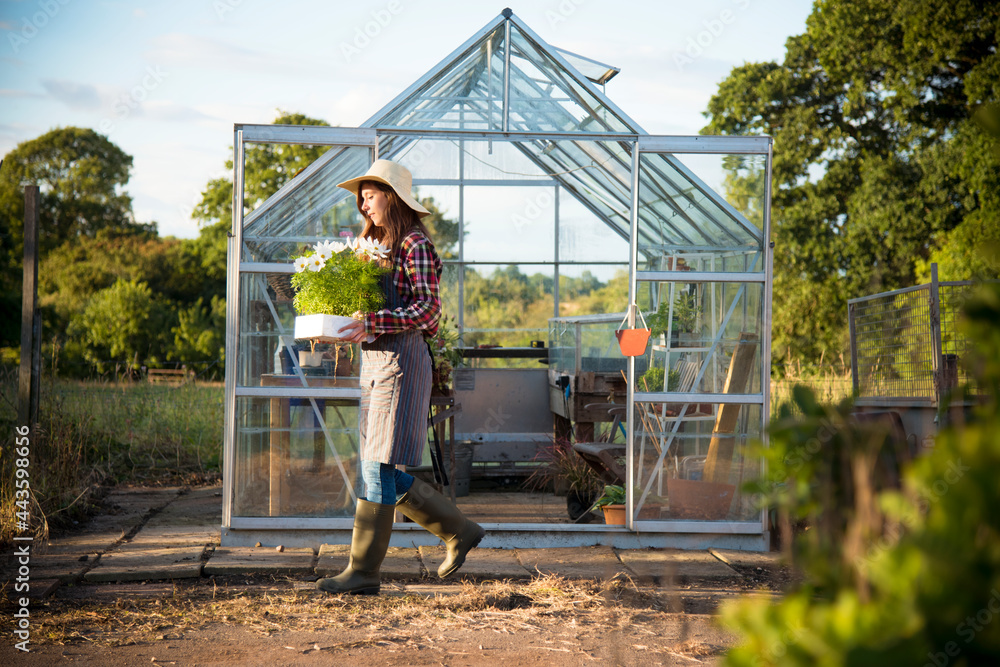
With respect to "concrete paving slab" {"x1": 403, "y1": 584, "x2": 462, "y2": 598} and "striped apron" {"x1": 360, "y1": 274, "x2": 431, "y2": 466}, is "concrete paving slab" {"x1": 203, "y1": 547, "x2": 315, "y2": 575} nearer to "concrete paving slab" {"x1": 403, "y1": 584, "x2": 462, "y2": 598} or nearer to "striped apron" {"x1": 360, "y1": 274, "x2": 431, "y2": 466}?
"concrete paving slab" {"x1": 403, "y1": 584, "x2": 462, "y2": 598}

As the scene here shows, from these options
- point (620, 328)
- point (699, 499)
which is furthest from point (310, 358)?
point (699, 499)

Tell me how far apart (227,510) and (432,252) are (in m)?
2.12

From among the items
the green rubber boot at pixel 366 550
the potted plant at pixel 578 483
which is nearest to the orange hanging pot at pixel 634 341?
the potted plant at pixel 578 483

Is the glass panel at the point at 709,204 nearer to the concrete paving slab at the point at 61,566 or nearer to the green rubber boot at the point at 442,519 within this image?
the green rubber boot at the point at 442,519

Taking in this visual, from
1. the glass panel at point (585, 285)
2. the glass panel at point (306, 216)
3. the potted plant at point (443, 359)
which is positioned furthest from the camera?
the glass panel at point (585, 285)

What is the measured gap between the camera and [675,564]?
4301 millimetres

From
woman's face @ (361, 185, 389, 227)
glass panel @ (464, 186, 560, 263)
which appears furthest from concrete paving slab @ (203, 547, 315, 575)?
glass panel @ (464, 186, 560, 263)

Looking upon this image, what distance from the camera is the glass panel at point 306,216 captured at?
15.8ft

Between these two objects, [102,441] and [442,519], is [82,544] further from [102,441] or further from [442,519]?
[102,441]

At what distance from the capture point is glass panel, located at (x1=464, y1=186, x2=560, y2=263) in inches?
362

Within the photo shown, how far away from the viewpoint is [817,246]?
13719mm

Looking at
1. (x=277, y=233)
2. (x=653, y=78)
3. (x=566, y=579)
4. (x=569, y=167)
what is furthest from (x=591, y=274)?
(x=566, y=579)

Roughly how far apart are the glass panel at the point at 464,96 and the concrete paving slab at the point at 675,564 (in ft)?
8.60

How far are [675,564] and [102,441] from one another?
16.6ft
